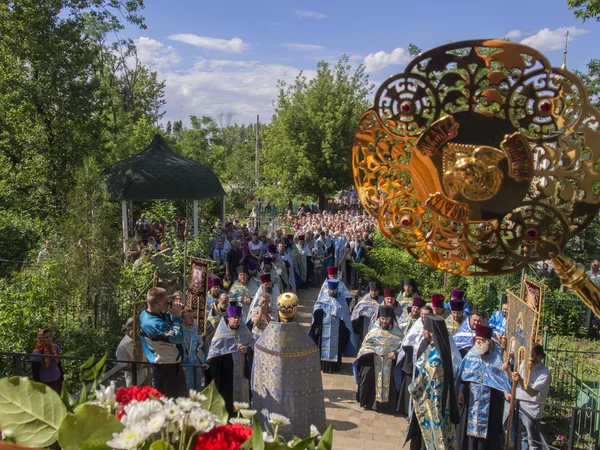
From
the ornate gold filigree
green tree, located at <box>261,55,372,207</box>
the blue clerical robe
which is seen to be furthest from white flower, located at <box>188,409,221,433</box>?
green tree, located at <box>261,55,372,207</box>

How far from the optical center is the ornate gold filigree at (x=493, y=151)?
198 cm

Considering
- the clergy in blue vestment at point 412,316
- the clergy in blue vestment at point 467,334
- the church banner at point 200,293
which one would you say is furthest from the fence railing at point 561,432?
the church banner at point 200,293

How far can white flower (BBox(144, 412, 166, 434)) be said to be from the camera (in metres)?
1.60

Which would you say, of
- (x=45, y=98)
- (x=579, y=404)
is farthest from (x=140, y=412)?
(x=45, y=98)

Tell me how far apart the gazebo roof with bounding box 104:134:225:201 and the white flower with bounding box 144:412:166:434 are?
43.7 ft

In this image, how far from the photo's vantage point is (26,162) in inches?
608

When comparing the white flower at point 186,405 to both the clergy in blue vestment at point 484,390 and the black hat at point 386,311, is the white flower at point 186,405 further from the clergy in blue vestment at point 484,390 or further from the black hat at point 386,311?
the black hat at point 386,311

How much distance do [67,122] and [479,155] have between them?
632 inches

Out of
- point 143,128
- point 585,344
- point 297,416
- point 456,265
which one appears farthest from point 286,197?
point 456,265

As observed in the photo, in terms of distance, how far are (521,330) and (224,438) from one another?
134 inches

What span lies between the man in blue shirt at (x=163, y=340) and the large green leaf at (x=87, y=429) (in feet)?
13.6

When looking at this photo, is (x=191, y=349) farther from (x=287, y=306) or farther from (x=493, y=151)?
(x=493, y=151)

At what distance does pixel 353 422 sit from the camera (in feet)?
24.6

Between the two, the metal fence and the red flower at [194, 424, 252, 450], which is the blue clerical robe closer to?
the metal fence
